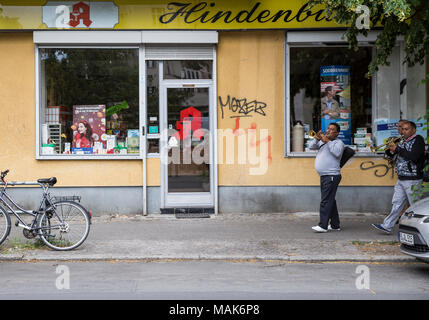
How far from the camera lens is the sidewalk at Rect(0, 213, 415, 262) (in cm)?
761

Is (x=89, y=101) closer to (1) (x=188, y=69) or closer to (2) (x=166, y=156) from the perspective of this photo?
(2) (x=166, y=156)

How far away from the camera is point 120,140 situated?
37.2 ft

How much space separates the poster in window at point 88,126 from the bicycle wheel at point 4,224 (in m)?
3.75

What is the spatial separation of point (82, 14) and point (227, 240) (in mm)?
5624

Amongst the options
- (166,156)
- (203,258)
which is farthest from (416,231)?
(166,156)

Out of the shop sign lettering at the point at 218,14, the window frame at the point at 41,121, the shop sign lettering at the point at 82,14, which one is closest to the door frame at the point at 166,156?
the window frame at the point at 41,121

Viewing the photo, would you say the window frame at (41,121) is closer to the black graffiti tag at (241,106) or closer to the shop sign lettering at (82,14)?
the shop sign lettering at (82,14)

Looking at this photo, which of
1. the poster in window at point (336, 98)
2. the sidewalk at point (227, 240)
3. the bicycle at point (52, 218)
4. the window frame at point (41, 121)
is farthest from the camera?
the poster in window at point (336, 98)

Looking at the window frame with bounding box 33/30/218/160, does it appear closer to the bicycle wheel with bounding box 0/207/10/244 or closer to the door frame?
the door frame

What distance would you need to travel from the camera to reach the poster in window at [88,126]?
11336 mm

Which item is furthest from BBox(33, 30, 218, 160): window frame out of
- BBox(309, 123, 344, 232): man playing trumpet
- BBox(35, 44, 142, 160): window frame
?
BBox(309, 123, 344, 232): man playing trumpet

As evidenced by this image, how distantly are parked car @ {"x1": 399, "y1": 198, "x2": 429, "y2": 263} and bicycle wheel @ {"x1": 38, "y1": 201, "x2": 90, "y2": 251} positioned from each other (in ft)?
14.6

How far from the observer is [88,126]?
37.3ft

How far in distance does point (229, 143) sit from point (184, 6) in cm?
297
